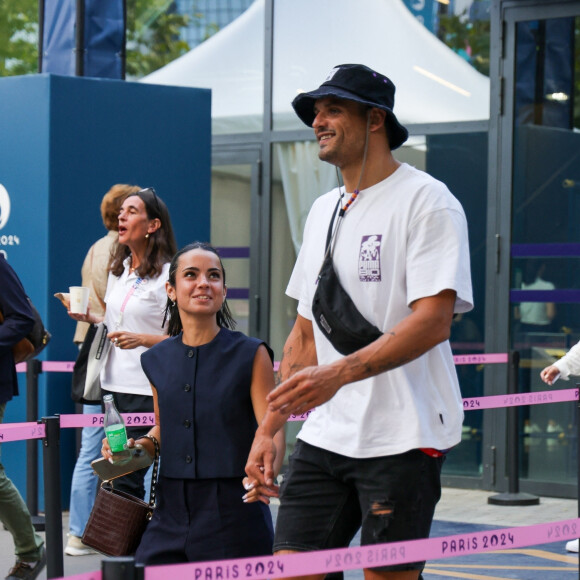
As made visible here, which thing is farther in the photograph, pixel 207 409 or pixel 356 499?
pixel 207 409

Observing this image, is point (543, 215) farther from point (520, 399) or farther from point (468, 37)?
point (520, 399)

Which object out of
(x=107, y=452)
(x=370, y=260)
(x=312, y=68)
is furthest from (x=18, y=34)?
(x=370, y=260)

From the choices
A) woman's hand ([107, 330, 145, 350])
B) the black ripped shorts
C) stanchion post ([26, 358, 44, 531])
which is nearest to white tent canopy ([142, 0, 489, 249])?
stanchion post ([26, 358, 44, 531])

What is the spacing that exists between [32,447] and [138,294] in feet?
7.27

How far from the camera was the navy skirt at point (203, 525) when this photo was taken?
13.0 ft

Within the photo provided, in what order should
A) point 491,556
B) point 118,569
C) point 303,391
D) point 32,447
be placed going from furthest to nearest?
point 32,447 < point 491,556 < point 303,391 < point 118,569

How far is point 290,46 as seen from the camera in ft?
34.2

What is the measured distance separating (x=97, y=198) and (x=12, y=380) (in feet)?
8.45

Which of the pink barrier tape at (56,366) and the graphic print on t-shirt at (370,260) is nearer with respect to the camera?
the graphic print on t-shirt at (370,260)

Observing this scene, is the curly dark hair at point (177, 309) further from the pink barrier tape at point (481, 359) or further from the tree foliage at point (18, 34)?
the tree foliage at point (18, 34)

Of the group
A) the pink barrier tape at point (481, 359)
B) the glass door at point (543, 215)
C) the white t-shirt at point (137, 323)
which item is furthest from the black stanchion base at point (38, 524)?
the glass door at point (543, 215)

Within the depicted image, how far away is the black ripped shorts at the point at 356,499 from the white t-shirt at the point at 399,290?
5 centimetres

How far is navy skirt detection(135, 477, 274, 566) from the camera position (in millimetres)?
3963

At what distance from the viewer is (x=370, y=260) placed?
3.60 metres
